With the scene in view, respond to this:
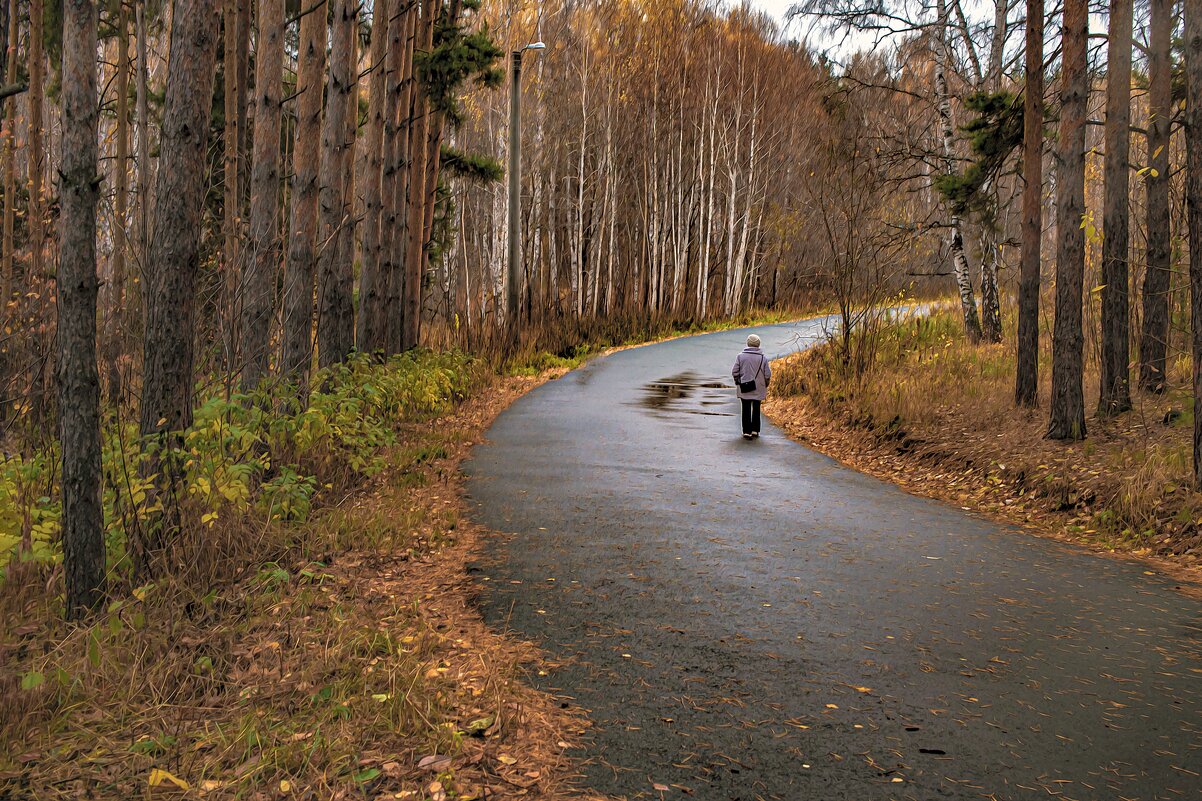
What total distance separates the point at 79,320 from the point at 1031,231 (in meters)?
11.0

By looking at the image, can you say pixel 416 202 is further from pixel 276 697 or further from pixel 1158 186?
pixel 276 697

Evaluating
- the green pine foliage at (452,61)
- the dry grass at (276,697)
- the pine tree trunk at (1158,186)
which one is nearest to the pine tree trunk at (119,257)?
the dry grass at (276,697)

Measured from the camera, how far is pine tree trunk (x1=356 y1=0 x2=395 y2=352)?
14289mm

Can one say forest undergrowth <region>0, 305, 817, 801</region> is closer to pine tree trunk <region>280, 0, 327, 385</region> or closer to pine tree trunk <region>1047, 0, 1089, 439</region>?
pine tree trunk <region>280, 0, 327, 385</region>

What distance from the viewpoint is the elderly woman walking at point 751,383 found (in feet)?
44.2

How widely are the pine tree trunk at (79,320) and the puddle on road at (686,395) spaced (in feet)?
36.9

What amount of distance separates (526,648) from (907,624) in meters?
2.42

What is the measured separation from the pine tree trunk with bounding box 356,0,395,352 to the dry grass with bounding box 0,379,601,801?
8712 mm

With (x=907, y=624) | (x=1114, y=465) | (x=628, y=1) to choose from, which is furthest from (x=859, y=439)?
(x=628, y=1)

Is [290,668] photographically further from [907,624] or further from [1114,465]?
[1114,465]

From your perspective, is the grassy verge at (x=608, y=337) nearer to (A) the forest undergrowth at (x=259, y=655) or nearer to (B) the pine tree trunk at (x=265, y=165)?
(B) the pine tree trunk at (x=265, y=165)

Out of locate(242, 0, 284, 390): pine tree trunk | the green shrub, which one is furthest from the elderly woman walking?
locate(242, 0, 284, 390): pine tree trunk

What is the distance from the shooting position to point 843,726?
4.31m

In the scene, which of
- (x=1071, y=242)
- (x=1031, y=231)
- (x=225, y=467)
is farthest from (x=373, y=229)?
(x=1071, y=242)
